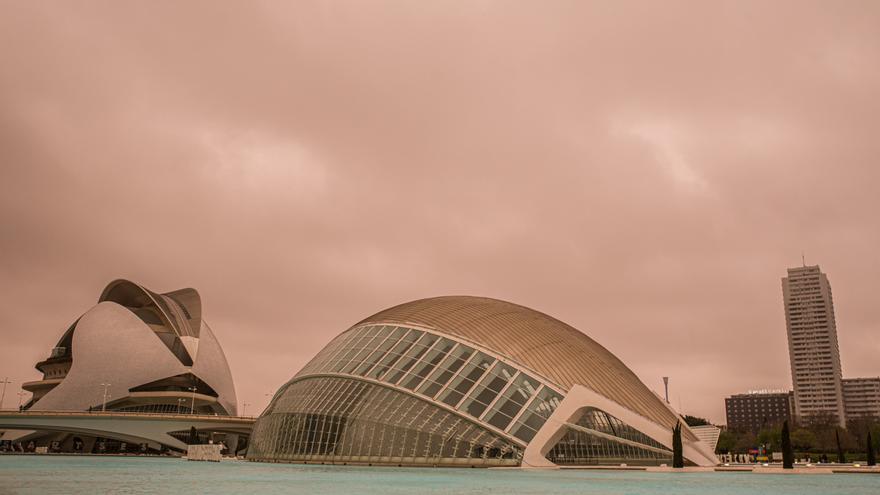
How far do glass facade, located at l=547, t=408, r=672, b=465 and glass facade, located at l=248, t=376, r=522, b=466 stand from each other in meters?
3.36

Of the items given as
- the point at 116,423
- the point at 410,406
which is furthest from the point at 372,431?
the point at 116,423

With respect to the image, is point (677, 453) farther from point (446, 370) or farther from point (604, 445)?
point (446, 370)

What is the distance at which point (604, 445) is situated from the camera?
3578 centimetres

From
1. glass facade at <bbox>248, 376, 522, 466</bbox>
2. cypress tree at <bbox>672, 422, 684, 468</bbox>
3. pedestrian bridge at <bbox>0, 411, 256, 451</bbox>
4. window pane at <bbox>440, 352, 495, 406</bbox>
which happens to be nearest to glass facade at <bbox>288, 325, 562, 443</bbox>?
window pane at <bbox>440, 352, 495, 406</bbox>

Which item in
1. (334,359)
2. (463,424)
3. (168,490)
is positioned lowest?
(168,490)

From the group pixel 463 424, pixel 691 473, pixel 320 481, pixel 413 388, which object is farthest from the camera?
pixel 413 388

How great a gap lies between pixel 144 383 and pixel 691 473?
8876 centimetres

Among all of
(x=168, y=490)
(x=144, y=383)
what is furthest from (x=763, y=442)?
(x=168, y=490)

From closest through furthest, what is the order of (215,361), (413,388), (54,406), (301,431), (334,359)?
(413,388)
(301,431)
(334,359)
(54,406)
(215,361)

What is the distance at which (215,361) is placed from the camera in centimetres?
11106

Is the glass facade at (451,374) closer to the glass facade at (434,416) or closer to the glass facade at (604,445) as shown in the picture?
the glass facade at (434,416)

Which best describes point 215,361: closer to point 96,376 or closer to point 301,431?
point 96,376

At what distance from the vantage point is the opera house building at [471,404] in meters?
34.7

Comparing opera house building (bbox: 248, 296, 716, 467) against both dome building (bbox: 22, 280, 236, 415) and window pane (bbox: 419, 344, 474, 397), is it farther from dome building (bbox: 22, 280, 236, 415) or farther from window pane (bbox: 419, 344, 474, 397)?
dome building (bbox: 22, 280, 236, 415)
